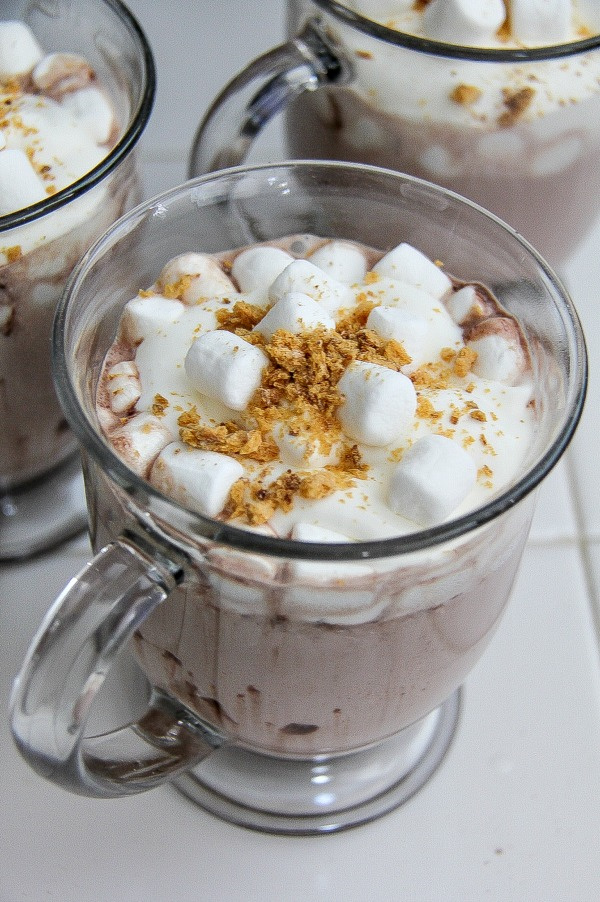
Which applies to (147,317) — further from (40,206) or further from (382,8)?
(382,8)

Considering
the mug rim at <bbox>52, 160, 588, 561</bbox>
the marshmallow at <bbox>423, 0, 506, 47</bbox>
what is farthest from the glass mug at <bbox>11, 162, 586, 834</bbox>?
the marshmallow at <bbox>423, 0, 506, 47</bbox>

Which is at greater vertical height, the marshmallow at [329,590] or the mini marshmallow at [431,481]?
the mini marshmallow at [431,481]

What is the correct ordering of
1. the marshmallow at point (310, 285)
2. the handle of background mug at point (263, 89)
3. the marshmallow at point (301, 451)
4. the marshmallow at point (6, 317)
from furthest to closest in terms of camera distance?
the handle of background mug at point (263, 89) < the marshmallow at point (6, 317) < the marshmallow at point (310, 285) < the marshmallow at point (301, 451)

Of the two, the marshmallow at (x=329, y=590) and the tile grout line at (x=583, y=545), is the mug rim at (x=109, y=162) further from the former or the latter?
the tile grout line at (x=583, y=545)

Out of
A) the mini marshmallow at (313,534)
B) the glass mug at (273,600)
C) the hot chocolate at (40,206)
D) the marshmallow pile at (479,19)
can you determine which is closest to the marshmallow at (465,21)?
the marshmallow pile at (479,19)

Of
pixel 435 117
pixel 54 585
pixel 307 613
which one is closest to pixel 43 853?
pixel 54 585

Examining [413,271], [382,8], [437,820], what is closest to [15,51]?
[382,8]

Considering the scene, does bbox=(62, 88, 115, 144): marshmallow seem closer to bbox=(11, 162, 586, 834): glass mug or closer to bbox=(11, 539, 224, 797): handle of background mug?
bbox=(11, 162, 586, 834): glass mug
